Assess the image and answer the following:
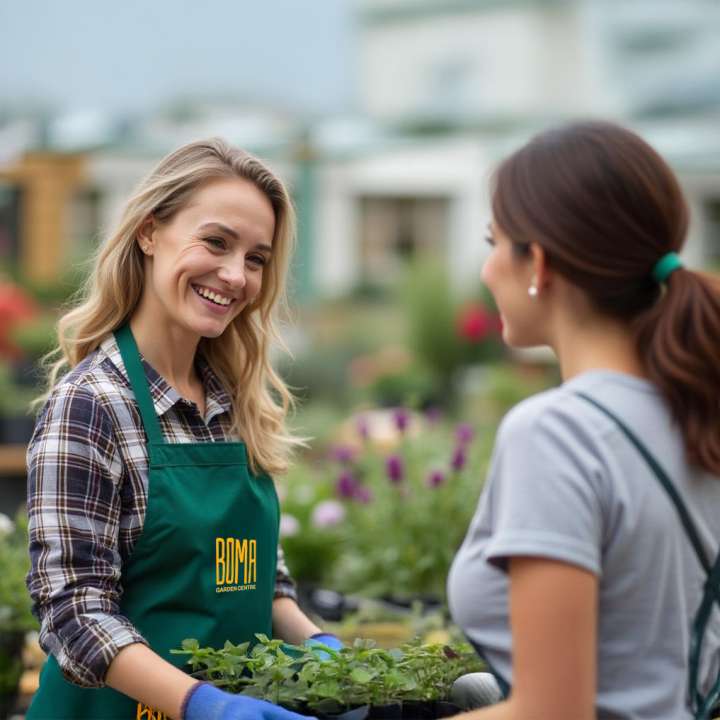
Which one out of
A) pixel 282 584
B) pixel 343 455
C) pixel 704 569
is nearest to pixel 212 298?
pixel 282 584

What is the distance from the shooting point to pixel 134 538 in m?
1.97

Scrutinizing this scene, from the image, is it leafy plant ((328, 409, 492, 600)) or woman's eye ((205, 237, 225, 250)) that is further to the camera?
leafy plant ((328, 409, 492, 600))

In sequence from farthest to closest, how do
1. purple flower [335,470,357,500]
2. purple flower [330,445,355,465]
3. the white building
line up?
the white building < purple flower [330,445,355,465] < purple flower [335,470,357,500]

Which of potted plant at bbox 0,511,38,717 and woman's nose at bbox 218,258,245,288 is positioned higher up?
woman's nose at bbox 218,258,245,288

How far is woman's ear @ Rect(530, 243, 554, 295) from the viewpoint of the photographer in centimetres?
159

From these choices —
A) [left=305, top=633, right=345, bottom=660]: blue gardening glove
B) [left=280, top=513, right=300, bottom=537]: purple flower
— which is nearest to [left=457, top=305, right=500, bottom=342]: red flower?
[left=280, top=513, right=300, bottom=537]: purple flower

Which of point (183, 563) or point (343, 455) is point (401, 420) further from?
point (183, 563)

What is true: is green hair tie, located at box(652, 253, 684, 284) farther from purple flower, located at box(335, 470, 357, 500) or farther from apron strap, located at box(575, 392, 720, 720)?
purple flower, located at box(335, 470, 357, 500)

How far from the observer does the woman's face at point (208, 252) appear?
2.12 meters

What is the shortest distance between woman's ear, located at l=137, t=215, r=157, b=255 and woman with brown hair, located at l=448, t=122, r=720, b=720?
74cm

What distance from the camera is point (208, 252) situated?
2.12 meters

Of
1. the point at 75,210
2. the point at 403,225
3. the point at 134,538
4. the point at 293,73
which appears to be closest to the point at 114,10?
the point at 293,73

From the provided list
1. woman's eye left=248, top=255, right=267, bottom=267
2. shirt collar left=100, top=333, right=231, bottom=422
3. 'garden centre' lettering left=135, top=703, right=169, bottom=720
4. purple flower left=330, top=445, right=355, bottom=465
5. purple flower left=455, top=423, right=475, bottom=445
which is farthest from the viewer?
purple flower left=330, top=445, right=355, bottom=465

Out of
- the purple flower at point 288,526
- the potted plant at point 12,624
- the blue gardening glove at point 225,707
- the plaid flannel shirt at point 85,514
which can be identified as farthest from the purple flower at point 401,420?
the blue gardening glove at point 225,707
